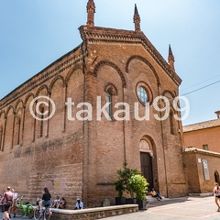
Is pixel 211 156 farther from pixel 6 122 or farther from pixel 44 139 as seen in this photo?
pixel 6 122

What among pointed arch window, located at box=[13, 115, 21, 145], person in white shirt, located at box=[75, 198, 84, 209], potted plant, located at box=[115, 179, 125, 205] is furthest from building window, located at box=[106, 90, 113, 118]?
pointed arch window, located at box=[13, 115, 21, 145]

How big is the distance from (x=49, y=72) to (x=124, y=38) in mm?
5628

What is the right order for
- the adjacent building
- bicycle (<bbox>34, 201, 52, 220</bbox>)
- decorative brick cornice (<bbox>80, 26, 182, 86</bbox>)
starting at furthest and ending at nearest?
the adjacent building
decorative brick cornice (<bbox>80, 26, 182, 86</bbox>)
bicycle (<bbox>34, 201, 52, 220</bbox>)

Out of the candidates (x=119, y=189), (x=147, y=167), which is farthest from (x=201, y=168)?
(x=119, y=189)

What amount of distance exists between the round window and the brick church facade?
22 cm

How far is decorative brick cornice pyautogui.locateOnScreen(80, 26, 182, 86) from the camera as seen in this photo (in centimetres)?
1558

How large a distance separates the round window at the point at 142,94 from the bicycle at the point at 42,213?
9.39 m

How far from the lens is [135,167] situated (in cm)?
1541

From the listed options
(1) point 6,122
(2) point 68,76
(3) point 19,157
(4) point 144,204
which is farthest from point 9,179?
(4) point 144,204

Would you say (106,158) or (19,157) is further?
(19,157)

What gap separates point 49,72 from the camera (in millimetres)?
18188

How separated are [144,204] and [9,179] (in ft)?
41.7

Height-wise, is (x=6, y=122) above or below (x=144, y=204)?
above

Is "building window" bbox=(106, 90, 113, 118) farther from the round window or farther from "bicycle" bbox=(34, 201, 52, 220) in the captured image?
"bicycle" bbox=(34, 201, 52, 220)
